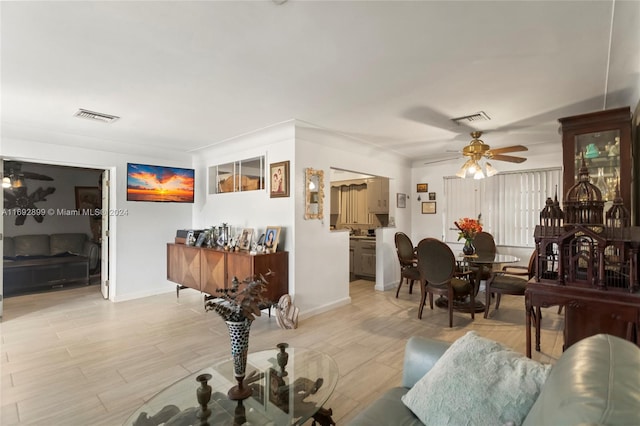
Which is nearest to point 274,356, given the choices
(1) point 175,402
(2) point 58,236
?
(1) point 175,402

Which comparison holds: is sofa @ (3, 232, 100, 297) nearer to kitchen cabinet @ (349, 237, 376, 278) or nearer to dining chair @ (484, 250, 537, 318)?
kitchen cabinet @ (349, 237, 376, 278)

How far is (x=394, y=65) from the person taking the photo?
2.41m

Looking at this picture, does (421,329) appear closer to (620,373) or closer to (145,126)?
(620,373)

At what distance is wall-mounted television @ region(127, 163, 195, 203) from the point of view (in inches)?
202

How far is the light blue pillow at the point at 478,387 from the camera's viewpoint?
116 centimetres

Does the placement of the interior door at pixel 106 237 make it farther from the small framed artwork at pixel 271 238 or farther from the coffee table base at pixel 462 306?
the coffee table base at pixel 462 306

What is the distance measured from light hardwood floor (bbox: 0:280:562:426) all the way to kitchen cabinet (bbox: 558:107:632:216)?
1.74m

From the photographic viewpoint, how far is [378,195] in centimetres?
629

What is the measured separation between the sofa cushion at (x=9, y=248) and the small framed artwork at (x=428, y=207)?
799 centimetres

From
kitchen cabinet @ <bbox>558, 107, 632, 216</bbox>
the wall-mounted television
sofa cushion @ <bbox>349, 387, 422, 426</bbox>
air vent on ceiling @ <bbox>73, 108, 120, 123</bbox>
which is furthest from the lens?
the wall-mounted television

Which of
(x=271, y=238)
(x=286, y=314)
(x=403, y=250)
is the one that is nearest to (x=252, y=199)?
(x=271, y=238)

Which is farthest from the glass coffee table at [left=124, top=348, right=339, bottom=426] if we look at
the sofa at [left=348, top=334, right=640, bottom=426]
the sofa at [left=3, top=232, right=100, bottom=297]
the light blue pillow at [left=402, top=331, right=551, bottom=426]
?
the sofa at [left=3, top=232, right=100, bottom=297]

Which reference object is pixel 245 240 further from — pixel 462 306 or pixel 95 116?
pixel 462 306

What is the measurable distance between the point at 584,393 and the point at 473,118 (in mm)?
3475
